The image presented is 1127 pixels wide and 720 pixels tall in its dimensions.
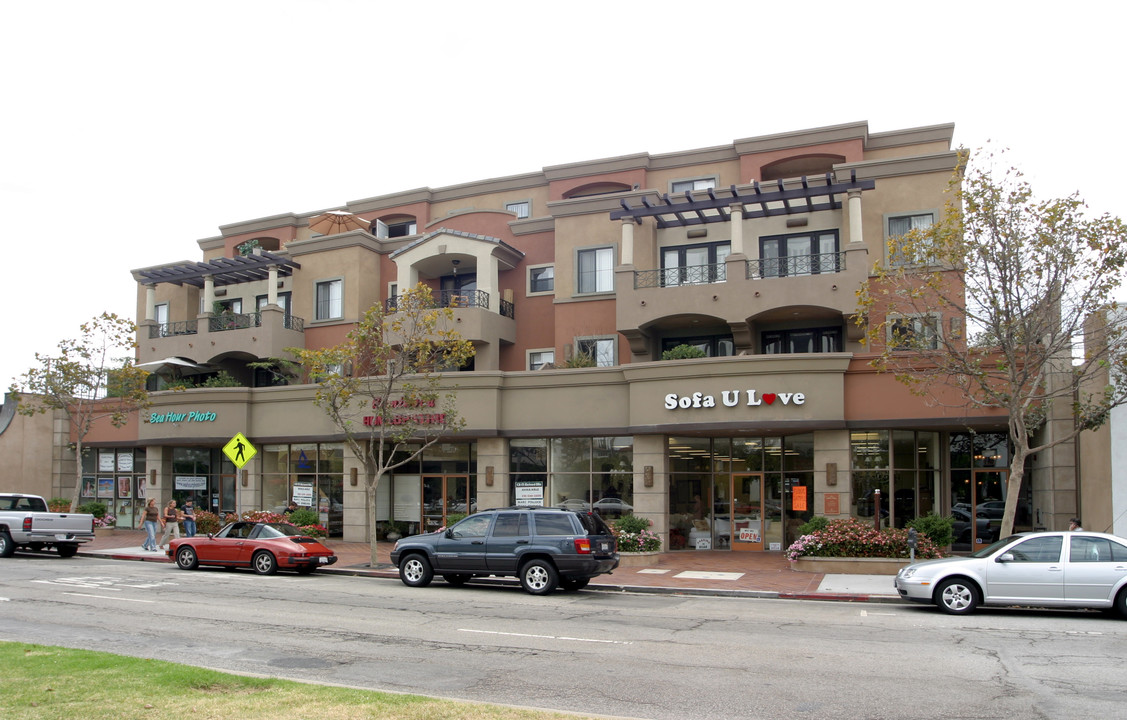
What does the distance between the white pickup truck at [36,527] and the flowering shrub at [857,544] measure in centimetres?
2000

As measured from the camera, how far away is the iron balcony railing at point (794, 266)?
28250 millimetres

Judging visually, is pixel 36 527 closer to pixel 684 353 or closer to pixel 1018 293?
pixel 684 353

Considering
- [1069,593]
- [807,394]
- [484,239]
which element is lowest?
[1069,593]

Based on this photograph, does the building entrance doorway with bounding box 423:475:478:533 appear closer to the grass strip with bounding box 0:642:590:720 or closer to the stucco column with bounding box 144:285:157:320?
the stucco column with bounding box 144:285:157:320

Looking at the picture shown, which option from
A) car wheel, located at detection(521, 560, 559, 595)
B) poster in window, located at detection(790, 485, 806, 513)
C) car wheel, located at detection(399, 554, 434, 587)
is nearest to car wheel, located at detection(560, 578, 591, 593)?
car wheel, located at detection(521, 560, 559, 595)

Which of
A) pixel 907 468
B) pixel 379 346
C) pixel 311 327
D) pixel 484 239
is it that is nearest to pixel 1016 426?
pixel 907 468

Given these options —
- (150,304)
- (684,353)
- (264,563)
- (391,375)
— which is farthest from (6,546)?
(684,353)

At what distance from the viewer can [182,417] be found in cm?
3475

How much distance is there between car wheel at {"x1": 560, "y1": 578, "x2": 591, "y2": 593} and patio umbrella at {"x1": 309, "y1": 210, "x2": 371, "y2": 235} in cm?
2184

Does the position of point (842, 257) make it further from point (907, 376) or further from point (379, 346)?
point (379, 346)

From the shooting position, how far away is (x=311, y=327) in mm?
36375

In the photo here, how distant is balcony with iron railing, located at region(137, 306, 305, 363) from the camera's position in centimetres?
3538

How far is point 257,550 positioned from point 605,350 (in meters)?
12.8

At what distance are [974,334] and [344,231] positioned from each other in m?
25.1
